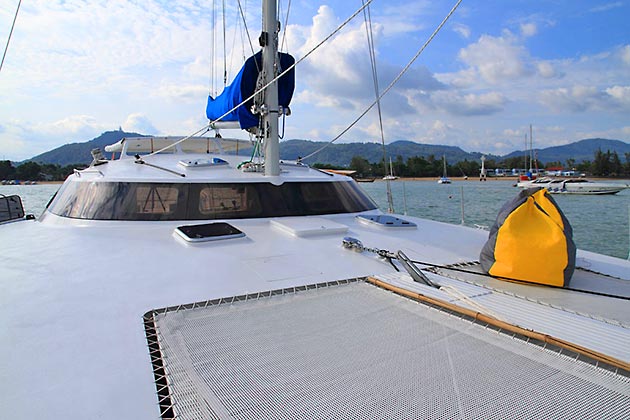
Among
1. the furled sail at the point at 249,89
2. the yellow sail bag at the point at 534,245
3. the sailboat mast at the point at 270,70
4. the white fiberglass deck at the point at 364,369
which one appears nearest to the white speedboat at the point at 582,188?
the furled sail at the point at 249,89

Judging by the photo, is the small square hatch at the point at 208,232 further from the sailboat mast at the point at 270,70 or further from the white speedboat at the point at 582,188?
the white speedboat at the point at 582,188

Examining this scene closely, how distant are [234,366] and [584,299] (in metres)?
2.08

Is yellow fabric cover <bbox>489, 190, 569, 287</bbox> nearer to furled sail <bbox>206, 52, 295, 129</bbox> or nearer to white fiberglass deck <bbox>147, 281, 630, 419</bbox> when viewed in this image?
white fiberglass deck <bbox>147, 281, 630, 419</bbox>

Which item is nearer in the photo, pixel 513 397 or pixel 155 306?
pixel 513 397

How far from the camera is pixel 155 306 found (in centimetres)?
223

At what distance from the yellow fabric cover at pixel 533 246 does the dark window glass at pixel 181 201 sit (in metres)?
2.41

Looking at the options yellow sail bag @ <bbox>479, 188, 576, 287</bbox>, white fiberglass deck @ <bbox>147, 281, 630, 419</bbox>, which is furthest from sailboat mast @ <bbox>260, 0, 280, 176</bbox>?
white fiberglass deck @ <bbox>147, 281, 630, 419</bbox>

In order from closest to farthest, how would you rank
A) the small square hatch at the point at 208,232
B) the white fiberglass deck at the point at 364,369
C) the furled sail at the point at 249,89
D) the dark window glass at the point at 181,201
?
the white fiberglass deck at the point at 364,369 → the small square hatch at the point at 208,232 → the dark window glass at the point at 181,201 → the furled sail at the point at 249,89

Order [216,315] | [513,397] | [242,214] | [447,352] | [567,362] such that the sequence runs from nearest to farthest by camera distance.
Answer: [513,397]
[567,362]
[447,352]
[216,315]
[242,214]

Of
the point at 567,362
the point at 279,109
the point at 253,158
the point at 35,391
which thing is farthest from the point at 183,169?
the point at 567,362

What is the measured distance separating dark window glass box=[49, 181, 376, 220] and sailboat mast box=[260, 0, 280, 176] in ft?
1.73

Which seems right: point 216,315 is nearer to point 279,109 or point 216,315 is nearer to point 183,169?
point 183,169

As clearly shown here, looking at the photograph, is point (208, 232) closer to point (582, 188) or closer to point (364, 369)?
point (364, 369)

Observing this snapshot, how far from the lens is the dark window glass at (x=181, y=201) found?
4258mm
